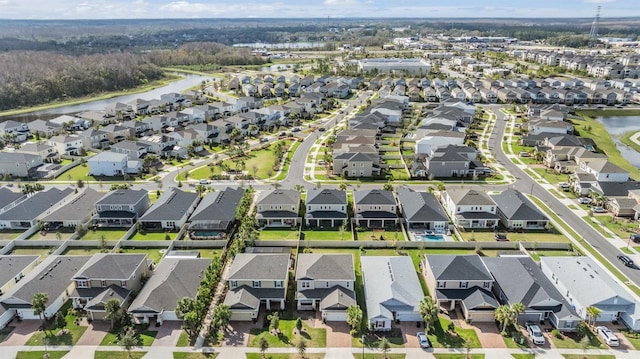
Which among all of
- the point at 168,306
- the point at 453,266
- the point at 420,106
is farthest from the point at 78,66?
the point at 453,266

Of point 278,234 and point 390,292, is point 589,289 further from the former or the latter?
point 278,234

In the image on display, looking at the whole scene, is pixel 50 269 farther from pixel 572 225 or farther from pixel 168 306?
pixel 572 225

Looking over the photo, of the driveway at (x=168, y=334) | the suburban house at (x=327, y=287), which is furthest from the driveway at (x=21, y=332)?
the suburban house at (x=327, y=287)

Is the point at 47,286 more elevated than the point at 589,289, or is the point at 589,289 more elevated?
the point at 47,286

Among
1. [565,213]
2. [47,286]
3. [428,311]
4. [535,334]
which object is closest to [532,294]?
[535,334]

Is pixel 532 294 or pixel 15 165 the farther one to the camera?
pixel 15 165

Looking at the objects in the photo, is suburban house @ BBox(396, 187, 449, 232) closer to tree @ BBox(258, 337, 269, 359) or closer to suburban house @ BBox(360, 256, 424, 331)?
suburban house @ BBox(360, 256, 424, 331)

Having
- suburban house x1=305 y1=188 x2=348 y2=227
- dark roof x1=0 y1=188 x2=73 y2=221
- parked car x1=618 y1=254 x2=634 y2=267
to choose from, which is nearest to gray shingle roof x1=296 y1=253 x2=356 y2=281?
suburban house x1=305 y1=188 x2=348 y2=227
